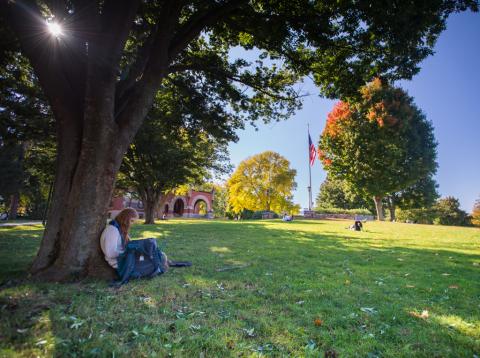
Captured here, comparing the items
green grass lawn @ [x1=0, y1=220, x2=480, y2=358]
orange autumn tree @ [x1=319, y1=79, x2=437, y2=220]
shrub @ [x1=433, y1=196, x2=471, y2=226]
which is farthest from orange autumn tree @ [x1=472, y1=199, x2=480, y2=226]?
green grass lawn @ [x1=0, y1=220, x2=480, y2=358]

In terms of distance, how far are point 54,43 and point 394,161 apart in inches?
1110

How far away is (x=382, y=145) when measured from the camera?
26.4 meters

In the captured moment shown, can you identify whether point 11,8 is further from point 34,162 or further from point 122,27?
point 34,162

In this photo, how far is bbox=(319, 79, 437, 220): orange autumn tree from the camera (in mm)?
26422

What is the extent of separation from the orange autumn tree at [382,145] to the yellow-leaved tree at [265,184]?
40.4 ft

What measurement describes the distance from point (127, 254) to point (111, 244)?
35 cm

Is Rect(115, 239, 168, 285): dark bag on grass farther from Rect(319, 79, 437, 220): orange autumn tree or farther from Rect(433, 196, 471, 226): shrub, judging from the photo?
Rect(433, 196, 471, 226): shrub

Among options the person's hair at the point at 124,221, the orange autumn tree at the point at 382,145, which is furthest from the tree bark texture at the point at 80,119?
the orange autumn tree at the point at 382,145

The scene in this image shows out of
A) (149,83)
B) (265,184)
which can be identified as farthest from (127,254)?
(265,184)

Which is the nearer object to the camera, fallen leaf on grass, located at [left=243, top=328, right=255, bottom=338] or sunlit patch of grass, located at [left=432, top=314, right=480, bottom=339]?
fallen leaf on grass, located at [left=243, top=328, right=255, bottom=338]

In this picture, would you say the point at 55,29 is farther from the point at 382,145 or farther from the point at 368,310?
the point at 382,145

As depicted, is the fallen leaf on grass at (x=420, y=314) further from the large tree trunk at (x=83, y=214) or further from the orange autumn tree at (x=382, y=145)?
the orange autumn tree at (x=382, y=145)

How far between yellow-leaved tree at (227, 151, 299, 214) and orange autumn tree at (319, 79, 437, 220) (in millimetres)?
12311

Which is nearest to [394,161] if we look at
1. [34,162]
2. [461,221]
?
[34,162]
